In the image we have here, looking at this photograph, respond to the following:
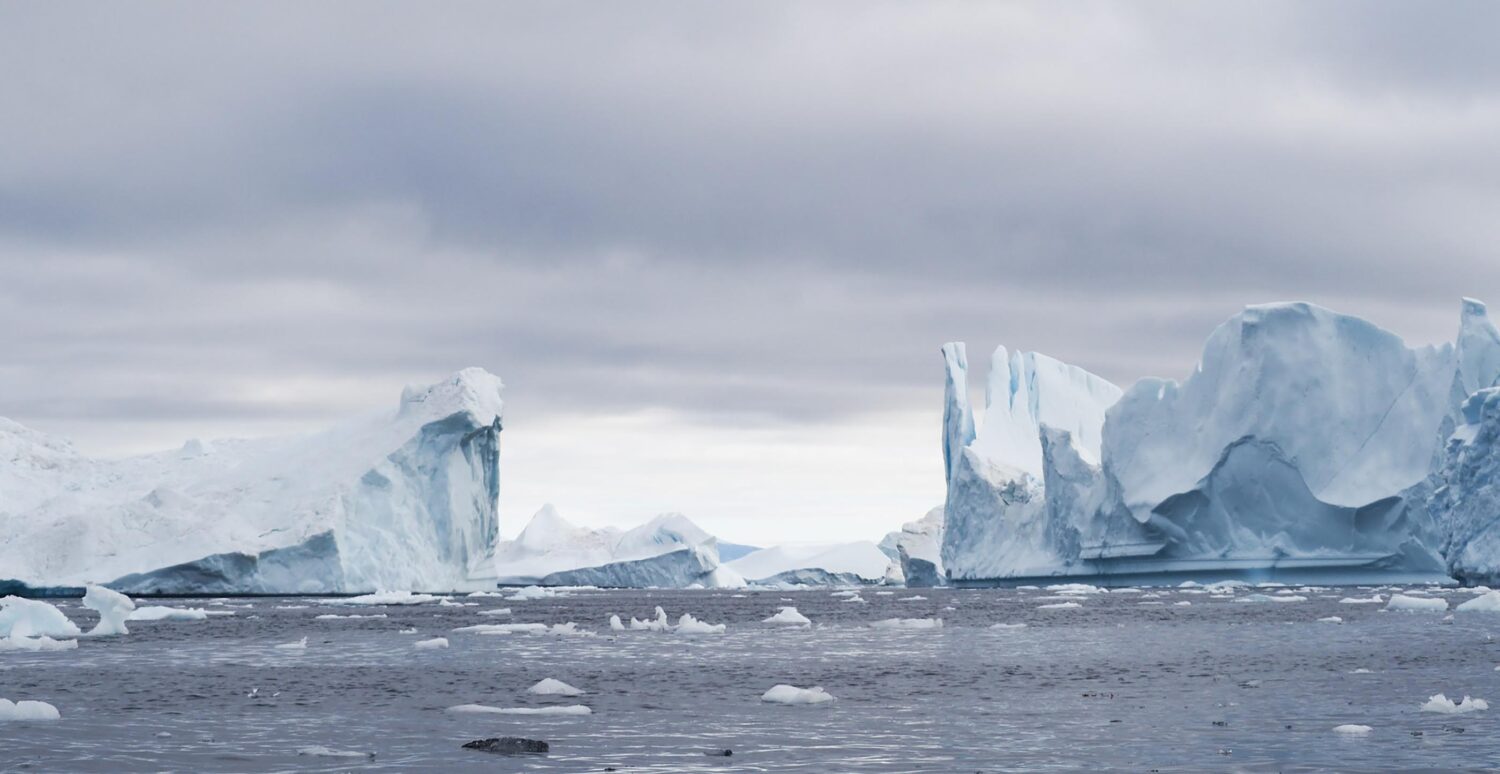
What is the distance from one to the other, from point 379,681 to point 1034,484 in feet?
175

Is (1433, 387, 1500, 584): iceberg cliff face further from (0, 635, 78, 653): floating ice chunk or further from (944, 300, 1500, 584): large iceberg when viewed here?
(0, 635, 78, 653): floating ice chunk

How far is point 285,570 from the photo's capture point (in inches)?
→ 2047

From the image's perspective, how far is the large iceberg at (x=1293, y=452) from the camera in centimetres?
4953

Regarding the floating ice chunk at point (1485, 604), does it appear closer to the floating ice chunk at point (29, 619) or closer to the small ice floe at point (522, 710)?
the small ice floe at point (522, 710)

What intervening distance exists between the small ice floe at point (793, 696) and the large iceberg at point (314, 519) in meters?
37.5

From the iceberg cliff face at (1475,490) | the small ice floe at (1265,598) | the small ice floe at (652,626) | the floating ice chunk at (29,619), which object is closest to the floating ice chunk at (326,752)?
the floating ice chunk at (29,619)

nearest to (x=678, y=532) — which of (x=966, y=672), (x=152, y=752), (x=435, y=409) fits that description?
(x=435, y=409)

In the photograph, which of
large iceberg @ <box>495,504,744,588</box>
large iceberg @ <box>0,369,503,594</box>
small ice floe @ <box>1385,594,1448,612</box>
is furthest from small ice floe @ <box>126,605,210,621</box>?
large iceberg @ <box>495,504,744,588</box>

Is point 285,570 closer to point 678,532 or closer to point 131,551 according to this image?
point 131,551

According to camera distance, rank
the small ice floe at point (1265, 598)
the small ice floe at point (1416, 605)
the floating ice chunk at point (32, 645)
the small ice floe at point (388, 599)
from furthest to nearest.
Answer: the small ice floe at point (388, 599) → the small ice floe at point (1265, 598) → the small ice floe at point (1416, 605) → the floating ice chunk at point (32, 645)

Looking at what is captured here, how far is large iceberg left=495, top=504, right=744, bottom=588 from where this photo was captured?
9656 cm

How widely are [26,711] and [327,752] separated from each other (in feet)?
13.1

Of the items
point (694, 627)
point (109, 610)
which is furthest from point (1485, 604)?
point (109, 610)

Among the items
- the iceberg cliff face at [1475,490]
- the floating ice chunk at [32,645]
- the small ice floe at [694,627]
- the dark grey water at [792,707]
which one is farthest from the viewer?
the iceberg cliff face at [1475,490]
